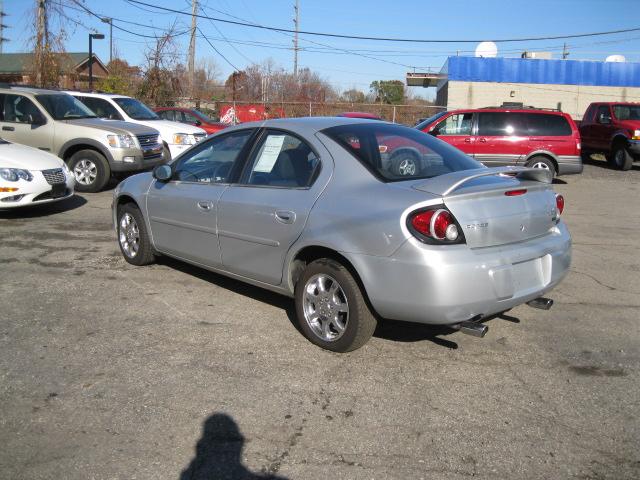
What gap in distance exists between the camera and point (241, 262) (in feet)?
15.9

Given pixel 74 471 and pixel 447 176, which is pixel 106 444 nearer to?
pixel 74 471

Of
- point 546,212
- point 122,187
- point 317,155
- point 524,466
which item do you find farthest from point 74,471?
point 122,187

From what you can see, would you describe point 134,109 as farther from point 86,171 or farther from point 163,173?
point 163,173

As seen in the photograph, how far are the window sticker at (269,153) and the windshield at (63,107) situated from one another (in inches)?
321

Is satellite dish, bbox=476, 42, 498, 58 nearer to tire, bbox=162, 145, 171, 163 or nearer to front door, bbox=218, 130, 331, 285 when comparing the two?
tire, bbox=162, 145, 171, 163

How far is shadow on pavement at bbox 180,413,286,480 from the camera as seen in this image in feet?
9.46

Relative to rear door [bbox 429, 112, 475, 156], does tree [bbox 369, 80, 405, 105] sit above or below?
above

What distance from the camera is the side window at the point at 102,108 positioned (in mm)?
14125

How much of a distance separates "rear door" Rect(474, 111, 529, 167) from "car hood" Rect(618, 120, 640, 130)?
5.51m

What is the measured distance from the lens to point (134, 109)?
1468 centimetres

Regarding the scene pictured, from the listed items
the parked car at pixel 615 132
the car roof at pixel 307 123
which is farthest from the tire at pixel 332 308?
the parked car at pixel 615 132

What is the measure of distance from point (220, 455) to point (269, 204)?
6.61ft

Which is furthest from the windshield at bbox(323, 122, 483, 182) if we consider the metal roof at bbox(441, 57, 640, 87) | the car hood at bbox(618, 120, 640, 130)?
the metal roof at bbox(441, 57, 640, 87)

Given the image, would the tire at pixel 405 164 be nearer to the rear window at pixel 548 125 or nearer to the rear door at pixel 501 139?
the rear door at pixel 501 139
